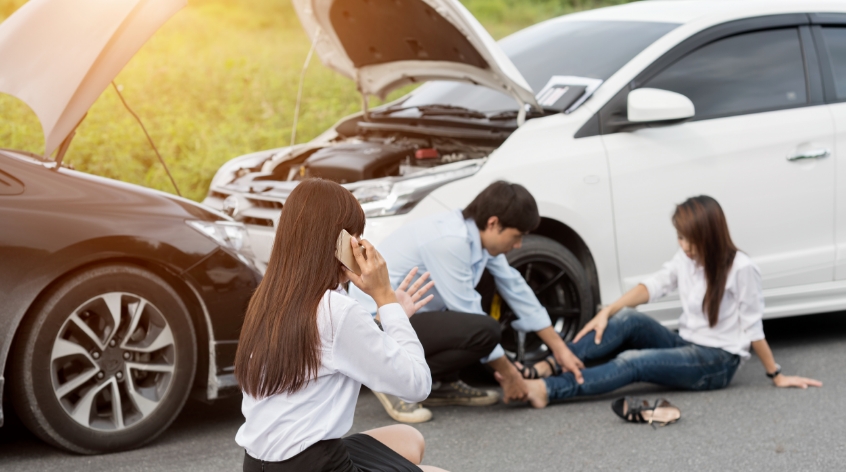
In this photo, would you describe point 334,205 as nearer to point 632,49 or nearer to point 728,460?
point 728,460

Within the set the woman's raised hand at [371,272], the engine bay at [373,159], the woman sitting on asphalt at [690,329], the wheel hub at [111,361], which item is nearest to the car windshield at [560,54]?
the engine bay at [373,159]

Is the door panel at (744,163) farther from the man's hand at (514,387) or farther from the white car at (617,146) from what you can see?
the man's hand at (514,387)

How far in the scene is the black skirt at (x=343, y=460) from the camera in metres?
2.41

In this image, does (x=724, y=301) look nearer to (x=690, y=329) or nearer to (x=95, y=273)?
(x=690, y=329)

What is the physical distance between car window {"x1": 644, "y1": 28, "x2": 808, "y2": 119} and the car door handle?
29 centimetres

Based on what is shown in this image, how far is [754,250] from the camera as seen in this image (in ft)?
17.0

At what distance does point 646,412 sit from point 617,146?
4.60ft

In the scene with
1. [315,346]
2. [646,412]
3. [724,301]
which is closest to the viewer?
[315,346]

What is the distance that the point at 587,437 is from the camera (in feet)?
13.5

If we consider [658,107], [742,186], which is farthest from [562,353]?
[742,186]

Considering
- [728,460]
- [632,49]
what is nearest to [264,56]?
[632,49]

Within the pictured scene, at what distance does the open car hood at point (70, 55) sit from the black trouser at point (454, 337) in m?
1.68

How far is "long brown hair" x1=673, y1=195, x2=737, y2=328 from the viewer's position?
14.8ft

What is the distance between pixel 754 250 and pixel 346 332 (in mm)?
3445
